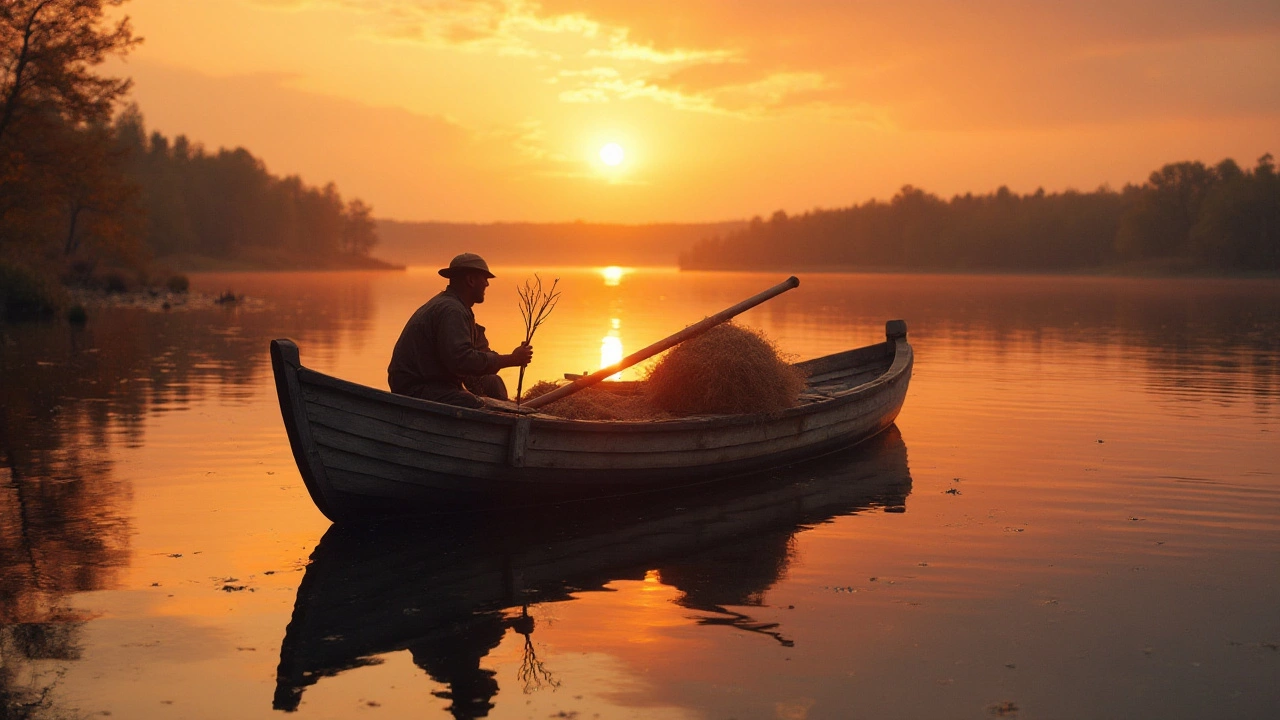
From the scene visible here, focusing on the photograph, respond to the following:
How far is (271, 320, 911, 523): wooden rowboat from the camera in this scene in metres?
9.79

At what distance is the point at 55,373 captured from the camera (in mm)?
22766

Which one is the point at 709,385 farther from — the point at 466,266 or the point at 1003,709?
the point at 1003,709

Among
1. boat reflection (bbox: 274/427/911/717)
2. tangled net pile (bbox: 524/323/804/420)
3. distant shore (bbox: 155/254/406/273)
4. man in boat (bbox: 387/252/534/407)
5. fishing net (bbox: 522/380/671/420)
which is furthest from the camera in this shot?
distant shore (bbox: 155/254/406/273)

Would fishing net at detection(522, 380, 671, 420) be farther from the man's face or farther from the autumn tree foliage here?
the autumn tree foliage

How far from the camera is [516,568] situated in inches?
372

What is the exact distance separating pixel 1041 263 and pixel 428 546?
167 metres

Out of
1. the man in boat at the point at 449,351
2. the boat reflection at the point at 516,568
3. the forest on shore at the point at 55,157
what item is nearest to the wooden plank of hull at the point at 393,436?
the man in boat at the point at 449,351

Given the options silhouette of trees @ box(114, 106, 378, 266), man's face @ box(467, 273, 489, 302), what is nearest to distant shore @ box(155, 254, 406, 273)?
silhouette of trees @ box(114, 106, 378, 266)

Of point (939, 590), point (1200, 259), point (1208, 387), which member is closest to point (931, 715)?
point (939, 590)

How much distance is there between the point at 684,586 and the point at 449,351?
11.2ft

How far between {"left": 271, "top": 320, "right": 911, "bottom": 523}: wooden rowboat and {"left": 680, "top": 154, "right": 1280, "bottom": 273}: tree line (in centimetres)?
12064

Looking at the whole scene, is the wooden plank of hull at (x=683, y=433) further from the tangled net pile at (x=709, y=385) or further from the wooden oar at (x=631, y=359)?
the wooden oar at (x=631, y=359)

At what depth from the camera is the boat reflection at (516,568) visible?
7301mm

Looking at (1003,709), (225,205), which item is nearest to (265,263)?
(225,205)
